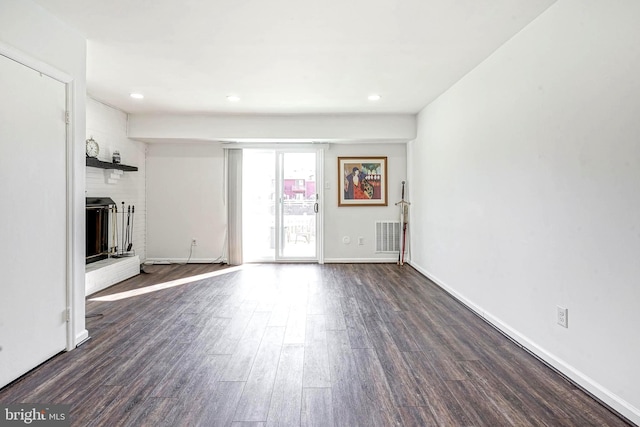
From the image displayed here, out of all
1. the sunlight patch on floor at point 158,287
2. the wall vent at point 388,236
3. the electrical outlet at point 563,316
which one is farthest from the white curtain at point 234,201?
the electrical outlet at point 563,316

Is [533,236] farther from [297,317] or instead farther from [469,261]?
[297,317]

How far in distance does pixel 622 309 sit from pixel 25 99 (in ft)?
12.2

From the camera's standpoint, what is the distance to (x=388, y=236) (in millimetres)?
5762

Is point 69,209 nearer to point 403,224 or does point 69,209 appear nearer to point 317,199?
point 317,199

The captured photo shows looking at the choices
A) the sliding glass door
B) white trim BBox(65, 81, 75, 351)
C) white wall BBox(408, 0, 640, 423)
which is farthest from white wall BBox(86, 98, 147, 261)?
white wall BBox(408, 0, 640, 423)

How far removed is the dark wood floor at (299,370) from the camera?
1.70 m

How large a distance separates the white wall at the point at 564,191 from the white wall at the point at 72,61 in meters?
3.44

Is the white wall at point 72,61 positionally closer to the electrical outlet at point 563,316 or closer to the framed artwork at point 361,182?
the electrical outlet at point 563,316

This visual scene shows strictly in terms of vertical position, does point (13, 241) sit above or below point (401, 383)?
above

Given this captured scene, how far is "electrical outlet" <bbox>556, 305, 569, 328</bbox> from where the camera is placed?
2072mm

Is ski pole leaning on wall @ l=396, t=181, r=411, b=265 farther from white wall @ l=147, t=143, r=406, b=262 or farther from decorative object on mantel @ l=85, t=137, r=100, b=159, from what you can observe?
decorative object on mantel @ l=85, t=137, r=100, b=159

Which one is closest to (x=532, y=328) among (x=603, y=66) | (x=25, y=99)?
(x=603, y=66)

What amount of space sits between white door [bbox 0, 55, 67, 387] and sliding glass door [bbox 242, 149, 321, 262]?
3.50 m

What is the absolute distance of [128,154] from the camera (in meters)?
5.14
